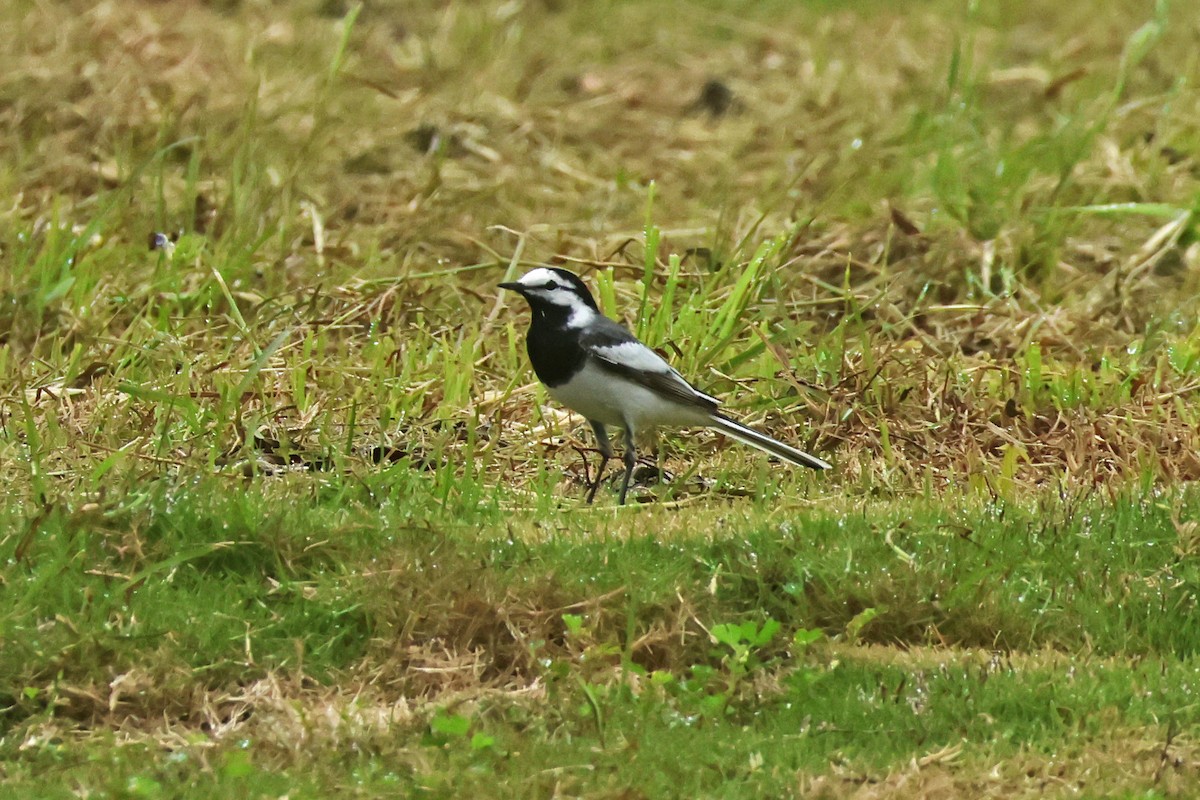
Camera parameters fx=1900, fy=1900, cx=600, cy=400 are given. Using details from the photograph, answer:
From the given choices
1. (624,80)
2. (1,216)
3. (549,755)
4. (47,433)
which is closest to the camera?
(549,755)

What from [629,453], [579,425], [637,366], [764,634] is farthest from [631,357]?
[764,634]

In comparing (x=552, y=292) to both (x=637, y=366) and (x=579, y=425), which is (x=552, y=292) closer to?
(x=637, y=366)

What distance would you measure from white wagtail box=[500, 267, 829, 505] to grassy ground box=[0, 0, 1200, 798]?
0.61 feet

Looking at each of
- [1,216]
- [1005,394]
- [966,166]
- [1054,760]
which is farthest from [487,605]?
[966,166]

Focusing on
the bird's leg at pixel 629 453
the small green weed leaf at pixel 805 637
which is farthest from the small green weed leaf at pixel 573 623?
the bird's leg at pixel 629 453

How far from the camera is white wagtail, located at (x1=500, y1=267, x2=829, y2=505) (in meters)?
6.81

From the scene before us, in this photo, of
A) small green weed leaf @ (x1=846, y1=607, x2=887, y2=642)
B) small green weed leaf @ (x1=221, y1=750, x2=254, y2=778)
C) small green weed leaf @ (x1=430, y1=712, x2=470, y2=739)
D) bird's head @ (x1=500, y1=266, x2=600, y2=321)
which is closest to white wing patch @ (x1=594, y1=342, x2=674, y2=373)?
bird's head @ (x1=500, y1=266, x2=600, y2=321)

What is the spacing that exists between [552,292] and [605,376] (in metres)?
0.42

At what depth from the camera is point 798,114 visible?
12.0m

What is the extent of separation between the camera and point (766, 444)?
696 centimetres

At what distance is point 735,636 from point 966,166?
18.7ft

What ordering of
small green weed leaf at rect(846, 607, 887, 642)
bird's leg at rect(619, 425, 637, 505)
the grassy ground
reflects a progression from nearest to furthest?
the grassy ground < small green weed leaf at rect(846, 607, 887, 642) < bird's leg at rect(619, 425, 637, 505)

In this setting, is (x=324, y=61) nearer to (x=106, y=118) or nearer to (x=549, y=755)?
(x=106, y=118)

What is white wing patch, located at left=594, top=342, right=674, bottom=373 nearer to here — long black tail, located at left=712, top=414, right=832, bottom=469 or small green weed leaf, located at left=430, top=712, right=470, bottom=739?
long black tail, located at left=712, top=414, right=832, bottom=469
